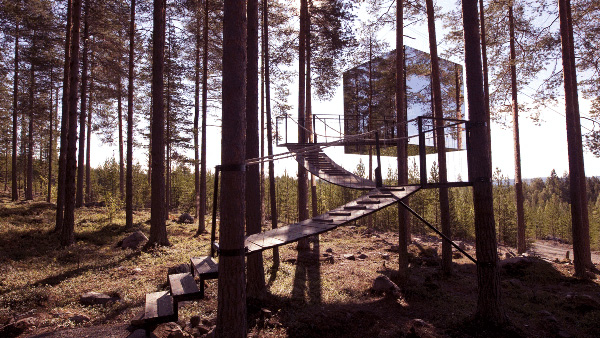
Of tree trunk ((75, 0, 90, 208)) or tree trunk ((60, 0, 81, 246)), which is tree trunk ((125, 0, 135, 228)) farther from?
tree trunk ((60, 0, 81, 246))

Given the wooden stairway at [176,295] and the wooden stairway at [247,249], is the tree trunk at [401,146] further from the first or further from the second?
the wooden stairway at [176,295]

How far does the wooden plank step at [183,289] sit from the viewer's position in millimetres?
3385

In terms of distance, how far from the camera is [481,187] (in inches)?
203

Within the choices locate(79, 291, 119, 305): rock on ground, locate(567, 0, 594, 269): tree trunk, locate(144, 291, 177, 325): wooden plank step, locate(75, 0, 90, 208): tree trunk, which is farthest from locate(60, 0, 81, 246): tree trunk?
locate(567, 0, 594, 269): tree trunk

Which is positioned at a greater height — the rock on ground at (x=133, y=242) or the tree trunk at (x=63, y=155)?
the tree trunk at (x=63, y=155)

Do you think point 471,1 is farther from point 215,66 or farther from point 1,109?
point 1,109

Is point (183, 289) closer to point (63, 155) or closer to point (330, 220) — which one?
point (330, 220)

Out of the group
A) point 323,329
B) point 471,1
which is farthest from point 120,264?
point 471,1

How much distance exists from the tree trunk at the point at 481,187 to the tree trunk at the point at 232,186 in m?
3.85

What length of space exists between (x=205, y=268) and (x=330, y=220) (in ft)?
6.60

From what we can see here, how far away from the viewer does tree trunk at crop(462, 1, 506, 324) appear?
5.00 meters

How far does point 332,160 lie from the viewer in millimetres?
9711

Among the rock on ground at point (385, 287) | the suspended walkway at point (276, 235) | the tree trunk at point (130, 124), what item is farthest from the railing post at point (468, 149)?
the tree trunk at point (130, 124)

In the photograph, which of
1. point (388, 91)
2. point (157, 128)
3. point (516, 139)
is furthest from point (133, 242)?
point (516, 139)
